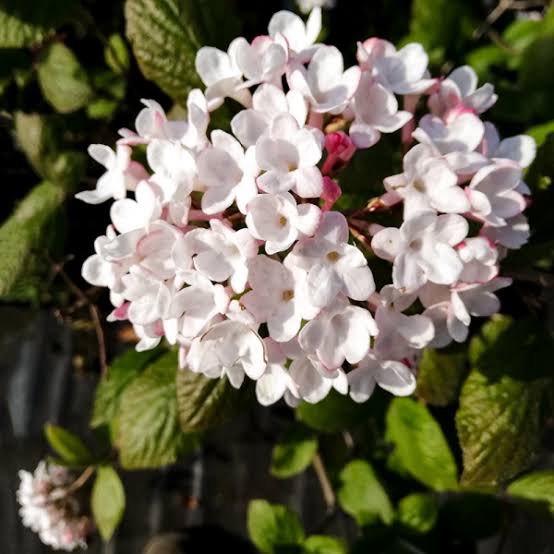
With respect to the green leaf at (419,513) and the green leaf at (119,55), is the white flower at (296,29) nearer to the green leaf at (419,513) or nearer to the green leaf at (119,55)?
the green leaf at (119,55)

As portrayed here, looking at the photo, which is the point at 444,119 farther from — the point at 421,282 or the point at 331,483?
the point at 331,483

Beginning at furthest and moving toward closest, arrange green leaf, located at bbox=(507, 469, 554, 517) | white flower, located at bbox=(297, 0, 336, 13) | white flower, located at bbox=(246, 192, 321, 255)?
white flower, located at bbox=(297, 0, 336, 13), green leaf, located at bbox=(507, 469, 554, 517), white flower, located at bbox=(246, 192, 321, 255)

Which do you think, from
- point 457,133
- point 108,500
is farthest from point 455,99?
point 108,500

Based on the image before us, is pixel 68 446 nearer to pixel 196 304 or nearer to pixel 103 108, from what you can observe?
pixel 103 108

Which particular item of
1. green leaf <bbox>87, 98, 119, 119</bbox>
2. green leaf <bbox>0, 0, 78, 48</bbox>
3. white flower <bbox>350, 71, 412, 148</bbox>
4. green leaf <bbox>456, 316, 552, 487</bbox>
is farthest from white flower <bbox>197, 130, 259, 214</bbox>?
green leaf <bbox>87, 98, 119, 119</bbox>

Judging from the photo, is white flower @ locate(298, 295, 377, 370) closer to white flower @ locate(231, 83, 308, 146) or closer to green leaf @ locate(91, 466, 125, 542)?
white flower @ locate(231, 83, 308, 146)

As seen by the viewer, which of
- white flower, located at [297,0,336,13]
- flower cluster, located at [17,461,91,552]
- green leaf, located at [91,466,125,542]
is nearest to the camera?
green leaf, located at [91,466,125,542]

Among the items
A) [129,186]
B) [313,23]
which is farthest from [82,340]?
[313,23]

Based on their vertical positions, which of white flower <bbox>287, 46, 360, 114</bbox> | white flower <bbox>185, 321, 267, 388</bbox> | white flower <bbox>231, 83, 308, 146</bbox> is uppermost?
white flower <bbox>287, 46, 360, 114</bbox>
